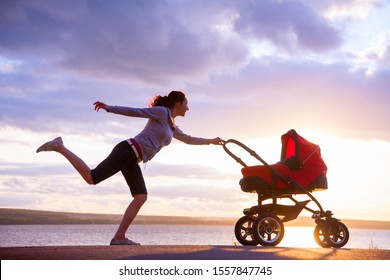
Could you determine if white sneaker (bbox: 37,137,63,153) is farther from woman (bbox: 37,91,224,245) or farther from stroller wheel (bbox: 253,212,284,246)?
stroller wheel (bbox: 253,212,284,246)

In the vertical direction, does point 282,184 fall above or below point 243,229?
above

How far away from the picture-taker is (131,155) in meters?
7.42

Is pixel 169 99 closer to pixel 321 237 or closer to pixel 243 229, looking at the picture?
pixel 243 229

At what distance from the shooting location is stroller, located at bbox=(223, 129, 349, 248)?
8531 millimetres

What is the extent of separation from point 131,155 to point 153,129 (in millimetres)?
442

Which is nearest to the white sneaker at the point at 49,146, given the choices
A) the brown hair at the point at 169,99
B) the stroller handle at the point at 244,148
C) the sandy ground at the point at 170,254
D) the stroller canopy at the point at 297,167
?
the brown hair at the point at 169,99

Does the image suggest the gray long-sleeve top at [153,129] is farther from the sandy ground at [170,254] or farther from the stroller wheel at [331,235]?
the stroller wheel at [331,235]

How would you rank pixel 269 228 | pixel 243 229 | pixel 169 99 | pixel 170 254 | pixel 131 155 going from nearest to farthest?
pixel 170 254 → pixel 131 155 → pixel 169 99 → pixel 269 228 → pixel 243 229

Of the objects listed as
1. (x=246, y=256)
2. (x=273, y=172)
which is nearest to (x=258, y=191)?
(x=273, y=172)

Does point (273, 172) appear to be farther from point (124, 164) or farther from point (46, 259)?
point (46, 259)

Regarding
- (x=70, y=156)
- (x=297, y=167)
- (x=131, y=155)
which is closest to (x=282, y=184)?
(x=297, y=167)

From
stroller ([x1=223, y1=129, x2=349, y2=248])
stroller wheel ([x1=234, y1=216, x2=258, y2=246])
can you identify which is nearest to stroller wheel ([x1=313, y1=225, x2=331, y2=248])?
stroller ([x1=223, y1=129, x2=349, y2=248])

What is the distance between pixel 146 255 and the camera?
5.78m

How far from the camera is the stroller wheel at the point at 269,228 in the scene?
27.5 feet
